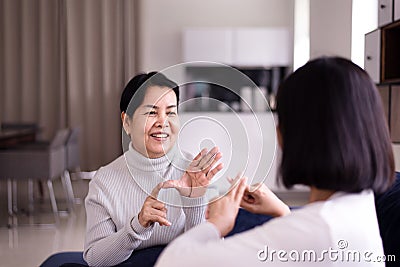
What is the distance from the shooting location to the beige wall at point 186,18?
6.91 metres

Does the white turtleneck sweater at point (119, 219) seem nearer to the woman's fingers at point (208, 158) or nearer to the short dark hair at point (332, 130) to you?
the woman's fingers at point (208, 158)

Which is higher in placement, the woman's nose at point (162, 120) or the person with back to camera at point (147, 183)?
the woman's nose at point (162, 120)

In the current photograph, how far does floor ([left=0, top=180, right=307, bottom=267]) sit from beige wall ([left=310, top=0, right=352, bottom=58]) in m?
1.81

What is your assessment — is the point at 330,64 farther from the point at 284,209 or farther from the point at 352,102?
the point at 284,209

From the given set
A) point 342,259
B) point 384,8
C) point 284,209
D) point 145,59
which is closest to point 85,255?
point 284,209

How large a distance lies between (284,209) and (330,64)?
0.36m

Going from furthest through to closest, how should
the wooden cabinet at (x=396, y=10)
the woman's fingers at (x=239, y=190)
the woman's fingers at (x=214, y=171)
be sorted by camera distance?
the wooden cabinet at (x=396, y=10), the woman's fingers at (x=214, y=171), the woman's fingers at (x=239, y=190)

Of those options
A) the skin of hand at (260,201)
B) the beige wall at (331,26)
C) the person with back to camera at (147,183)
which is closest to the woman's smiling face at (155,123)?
the person with back to camera at (147,183)

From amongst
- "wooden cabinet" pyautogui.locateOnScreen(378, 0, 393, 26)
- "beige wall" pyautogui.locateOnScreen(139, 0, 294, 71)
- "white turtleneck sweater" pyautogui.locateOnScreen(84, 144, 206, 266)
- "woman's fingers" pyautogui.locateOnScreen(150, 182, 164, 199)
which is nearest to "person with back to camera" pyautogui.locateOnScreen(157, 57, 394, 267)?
"woman's fingers" pyautogui.locateOnScreen(150, 182, 164, 199)

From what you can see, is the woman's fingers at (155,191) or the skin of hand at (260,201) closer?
the skin of hand at (260,201)

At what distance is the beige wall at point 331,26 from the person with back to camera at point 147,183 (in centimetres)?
256

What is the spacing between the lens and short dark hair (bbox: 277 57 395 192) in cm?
90

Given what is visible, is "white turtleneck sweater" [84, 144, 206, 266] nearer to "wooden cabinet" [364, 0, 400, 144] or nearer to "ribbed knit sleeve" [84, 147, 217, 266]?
"ribbed knit sleeve" [84, 147, 217, 266]

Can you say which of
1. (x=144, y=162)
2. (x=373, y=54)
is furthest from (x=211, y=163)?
(x=373, y=54)
